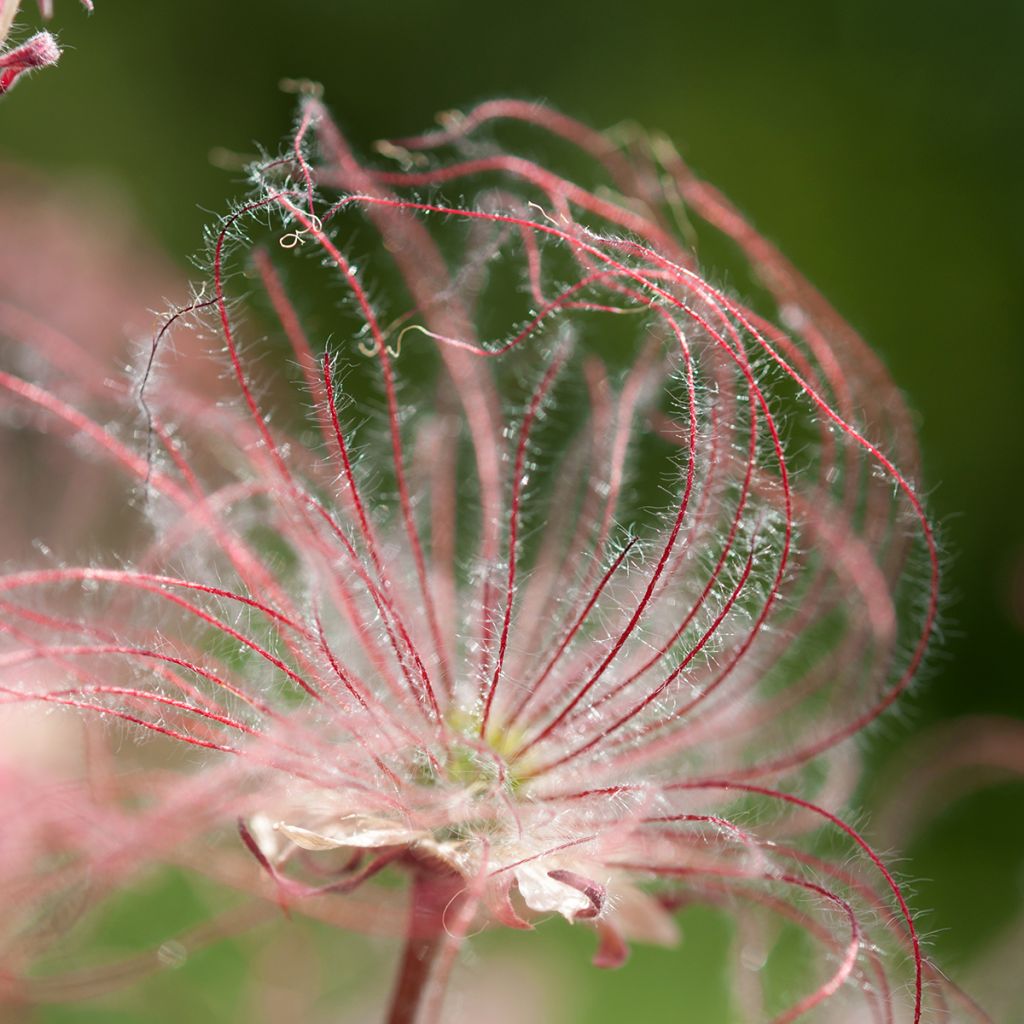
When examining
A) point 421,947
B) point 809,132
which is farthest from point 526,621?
point 809,132

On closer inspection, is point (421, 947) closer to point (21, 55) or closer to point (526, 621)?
point (526, 621)

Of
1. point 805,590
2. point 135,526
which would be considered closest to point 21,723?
point 135,526

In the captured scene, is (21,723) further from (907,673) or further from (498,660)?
(907,673)

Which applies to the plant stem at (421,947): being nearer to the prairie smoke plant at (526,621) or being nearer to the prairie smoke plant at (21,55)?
the prairie smoke plant at (526,621)

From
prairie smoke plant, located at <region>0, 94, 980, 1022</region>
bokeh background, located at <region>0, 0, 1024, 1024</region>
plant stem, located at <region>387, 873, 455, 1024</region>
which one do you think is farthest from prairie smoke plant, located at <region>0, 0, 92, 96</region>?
bokeh background, located at <region>0, 0, 1024, 1024</region>

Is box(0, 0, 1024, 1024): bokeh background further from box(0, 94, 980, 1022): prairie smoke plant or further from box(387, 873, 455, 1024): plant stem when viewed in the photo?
box(387, 873, 455, 1024): plant stem

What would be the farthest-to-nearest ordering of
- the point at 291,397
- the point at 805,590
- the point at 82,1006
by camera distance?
the point at 291,397 → the point at 82,1006 → the point at 805,590
